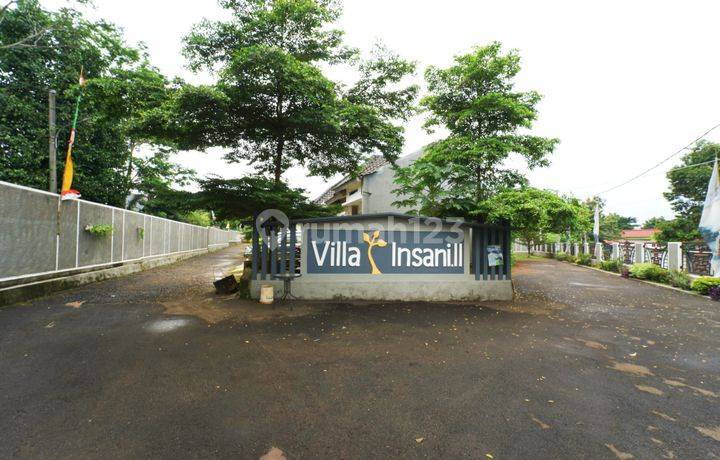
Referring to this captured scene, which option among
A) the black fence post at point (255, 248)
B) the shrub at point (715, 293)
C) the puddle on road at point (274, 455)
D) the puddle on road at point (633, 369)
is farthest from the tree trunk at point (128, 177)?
the shrub at point (715, 293)

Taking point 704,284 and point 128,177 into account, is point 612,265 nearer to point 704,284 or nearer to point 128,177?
point 704,284

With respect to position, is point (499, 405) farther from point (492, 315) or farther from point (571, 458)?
point (492, 315)

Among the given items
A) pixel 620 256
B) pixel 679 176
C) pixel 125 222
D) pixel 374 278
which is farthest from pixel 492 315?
pixel 679 176

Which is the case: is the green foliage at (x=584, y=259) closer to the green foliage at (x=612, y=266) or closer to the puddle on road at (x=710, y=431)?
the green foliage at (x=612, y=266)

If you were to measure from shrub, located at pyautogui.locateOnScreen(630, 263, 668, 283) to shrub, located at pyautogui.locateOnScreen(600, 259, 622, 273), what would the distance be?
2406 millimetres

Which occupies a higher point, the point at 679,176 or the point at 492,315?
the point at 679,176

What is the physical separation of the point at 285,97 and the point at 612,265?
18174 mm

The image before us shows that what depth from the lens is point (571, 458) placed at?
229 cm

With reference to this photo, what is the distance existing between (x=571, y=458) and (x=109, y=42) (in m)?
21.2

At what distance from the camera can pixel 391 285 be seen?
25.4 ft

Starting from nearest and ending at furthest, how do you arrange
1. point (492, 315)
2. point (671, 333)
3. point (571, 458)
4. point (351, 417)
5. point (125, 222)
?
1. point (571, 458)
2. point (351, 417)
3. point (671, 333)
4. point (492, 315)
5. point (125, 222)

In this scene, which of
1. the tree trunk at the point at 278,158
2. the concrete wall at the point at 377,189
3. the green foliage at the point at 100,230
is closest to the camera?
the tree trunk at the point at 278,158

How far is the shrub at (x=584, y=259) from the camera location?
19.5 m

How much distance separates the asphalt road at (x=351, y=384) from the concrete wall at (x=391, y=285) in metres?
1.19
